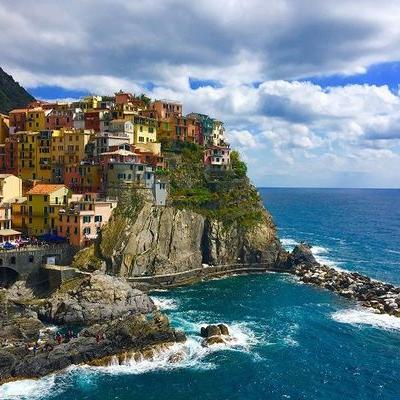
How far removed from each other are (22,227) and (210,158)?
48.9 m

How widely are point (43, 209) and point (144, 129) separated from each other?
3290cm

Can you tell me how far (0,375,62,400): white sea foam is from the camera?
5166 cm

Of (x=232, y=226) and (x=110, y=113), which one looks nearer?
(x=232, y=226)

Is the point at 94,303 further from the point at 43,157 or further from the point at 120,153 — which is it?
the point at 43,157

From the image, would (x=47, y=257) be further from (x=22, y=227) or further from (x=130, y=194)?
(x=130, y=194)

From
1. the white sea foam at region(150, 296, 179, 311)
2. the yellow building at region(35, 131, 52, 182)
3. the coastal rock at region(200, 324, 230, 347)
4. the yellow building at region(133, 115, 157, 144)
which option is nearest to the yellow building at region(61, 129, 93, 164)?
the yellow building at region(35, 131, 52, 182)

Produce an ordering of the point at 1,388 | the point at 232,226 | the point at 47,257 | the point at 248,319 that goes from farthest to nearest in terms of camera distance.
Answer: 1. the point at 232,226
2. the point at 47,257
3. the point at 248,319
4. the point at 1,388

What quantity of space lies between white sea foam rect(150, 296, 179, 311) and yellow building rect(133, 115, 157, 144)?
42632mm

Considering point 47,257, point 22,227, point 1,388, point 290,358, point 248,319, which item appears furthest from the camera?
point 22,227

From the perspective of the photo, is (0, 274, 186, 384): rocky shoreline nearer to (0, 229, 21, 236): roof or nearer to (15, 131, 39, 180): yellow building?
(0, 229, 21, 236): roof

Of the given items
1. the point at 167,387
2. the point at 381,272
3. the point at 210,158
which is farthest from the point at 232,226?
the point at 167,387

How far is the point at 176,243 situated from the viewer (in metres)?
102

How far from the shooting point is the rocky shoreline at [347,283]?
83.9 m

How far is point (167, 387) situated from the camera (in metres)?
54.7
